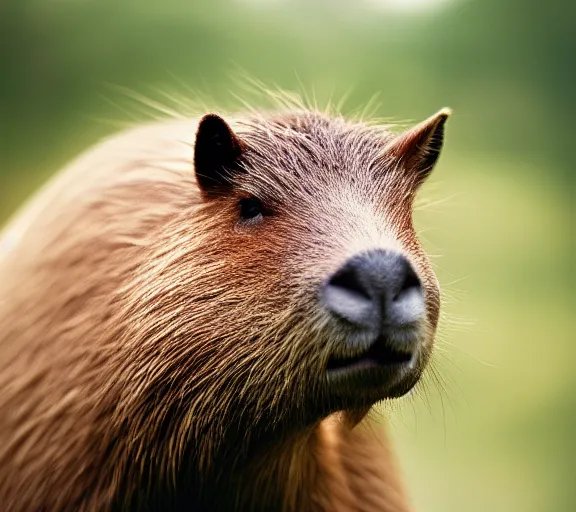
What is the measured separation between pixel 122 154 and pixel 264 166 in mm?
1108

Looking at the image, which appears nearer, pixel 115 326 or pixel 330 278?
pixel 330 278

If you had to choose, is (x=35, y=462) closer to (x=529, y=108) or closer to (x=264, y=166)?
(x=264, y=166)

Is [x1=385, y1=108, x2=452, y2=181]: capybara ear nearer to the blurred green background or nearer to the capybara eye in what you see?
the capybara eye

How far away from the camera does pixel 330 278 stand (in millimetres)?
3584

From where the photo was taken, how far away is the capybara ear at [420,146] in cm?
420

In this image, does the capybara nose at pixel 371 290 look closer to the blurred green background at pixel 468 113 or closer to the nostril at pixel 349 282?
the nostril at pixel 349 282

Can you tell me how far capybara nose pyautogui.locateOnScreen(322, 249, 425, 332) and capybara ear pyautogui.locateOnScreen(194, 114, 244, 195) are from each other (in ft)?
2.37

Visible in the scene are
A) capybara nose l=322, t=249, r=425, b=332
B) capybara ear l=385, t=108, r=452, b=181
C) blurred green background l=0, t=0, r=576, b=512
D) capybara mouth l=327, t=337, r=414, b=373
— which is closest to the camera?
capybara nose l=322, t=249, r=425, b=332

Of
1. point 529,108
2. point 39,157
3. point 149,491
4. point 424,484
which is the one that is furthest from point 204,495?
point 529,108

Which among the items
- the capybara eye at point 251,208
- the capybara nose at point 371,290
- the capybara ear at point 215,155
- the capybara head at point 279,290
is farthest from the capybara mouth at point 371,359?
the capybara ear at point 215,155

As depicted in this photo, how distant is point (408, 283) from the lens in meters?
3.62

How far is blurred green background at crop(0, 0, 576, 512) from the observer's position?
12.6 metres

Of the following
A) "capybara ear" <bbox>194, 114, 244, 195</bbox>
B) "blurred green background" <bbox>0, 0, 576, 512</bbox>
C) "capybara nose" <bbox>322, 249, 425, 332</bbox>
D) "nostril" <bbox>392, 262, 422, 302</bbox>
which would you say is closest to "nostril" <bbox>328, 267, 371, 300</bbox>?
"capybara nose" <bbox>322, 249, 425, 332</bbox>

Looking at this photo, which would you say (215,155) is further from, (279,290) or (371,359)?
(371,359)
